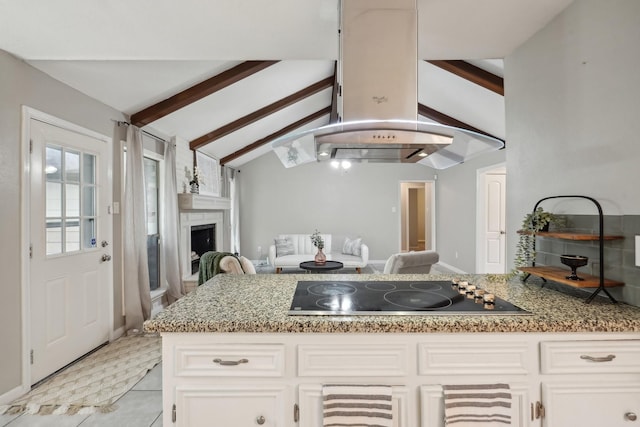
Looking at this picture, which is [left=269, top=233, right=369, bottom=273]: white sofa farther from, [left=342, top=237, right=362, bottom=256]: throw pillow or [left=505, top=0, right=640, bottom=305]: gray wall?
[left=505, top=0, right=640, bottom=305]: gray wall

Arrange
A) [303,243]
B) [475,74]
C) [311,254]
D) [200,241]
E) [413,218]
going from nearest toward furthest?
[475,74], [200,241], [311,254], [303,243], [413,218]

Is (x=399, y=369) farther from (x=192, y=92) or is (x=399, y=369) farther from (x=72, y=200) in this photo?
(x=192, y=92)

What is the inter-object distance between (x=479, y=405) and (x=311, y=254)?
5.35 m

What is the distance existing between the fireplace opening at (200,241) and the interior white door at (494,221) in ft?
15.4

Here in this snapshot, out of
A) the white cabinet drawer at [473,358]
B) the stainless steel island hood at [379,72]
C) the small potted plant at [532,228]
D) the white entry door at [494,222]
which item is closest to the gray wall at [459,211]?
the white entry door at [494,222]

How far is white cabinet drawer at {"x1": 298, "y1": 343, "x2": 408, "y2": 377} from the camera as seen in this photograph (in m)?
1.25

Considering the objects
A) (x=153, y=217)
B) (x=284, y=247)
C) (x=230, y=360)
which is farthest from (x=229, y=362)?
(x=284, y=247)

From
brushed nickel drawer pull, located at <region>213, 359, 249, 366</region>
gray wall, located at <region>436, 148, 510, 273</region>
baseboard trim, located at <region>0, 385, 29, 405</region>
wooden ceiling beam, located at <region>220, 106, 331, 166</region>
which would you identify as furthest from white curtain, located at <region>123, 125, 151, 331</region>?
gray wall, located at <region>436, 148, 510, 273</region>

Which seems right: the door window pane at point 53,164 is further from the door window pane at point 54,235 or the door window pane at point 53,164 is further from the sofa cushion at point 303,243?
the sofa cushion at point 303,243

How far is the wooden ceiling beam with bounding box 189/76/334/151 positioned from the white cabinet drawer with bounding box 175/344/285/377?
4064 millimetres

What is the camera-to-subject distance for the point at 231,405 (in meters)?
1.26

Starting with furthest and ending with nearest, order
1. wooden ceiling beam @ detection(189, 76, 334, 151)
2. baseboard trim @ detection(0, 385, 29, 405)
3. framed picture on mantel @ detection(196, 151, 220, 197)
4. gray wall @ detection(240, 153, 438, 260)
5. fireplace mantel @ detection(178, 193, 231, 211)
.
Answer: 1. gray wall @ detection(240, 153, 438, 260)
2. framed picture on mantel @ detection(196, 151, 220, 197)
3. wooden ceiling beam @ detection(189, 76, 334, 151)
4. fireplace mantel @ detection(178, 193, 231, 211)
5. baseboard trim @ detection(0, 385, 29, 405)

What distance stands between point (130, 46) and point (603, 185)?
2.63m

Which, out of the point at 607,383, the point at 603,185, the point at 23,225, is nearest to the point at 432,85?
the point at 603,185
